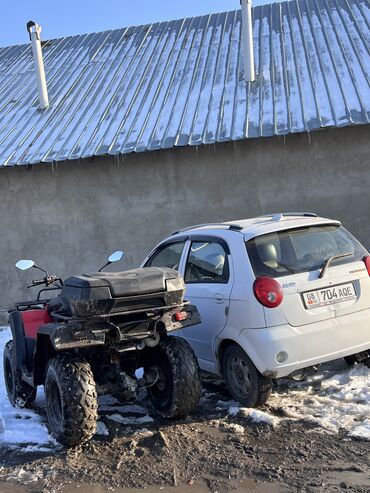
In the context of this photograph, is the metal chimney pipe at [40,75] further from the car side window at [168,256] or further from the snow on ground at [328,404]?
the snow on ground at [328,404]

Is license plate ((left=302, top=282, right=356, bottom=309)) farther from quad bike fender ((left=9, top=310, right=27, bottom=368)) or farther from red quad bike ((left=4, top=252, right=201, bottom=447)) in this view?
quad bike fender ((left=9, top=310, right=27, bottom=368))

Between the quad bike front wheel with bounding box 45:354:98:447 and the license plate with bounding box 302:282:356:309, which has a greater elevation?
the license plate with bounding box 302:282:356:309

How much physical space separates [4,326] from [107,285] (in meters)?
6.93

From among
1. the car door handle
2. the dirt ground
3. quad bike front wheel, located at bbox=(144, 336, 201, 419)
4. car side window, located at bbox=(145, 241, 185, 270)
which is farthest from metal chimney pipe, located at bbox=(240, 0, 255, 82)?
the dirt ground

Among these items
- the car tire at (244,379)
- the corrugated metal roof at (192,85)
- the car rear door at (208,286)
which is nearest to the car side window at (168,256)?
the car rear door at (208,286)

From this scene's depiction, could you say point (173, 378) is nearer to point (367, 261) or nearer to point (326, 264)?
point (326, 264)

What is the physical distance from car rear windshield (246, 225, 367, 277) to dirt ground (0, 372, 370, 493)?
4.16 ft

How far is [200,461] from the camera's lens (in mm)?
3832

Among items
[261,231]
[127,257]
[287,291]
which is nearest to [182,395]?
[287,291]

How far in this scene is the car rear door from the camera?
16.1 ft

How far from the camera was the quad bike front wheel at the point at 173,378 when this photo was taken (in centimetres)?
436

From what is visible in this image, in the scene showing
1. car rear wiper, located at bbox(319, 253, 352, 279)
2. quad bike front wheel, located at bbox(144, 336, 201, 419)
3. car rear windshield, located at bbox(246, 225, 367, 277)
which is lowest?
quad bike front wheel, located at bbox(144, 336, 201, 419)

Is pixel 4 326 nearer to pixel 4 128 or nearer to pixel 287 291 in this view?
pixel 4 128

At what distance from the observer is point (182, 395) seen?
435cm
